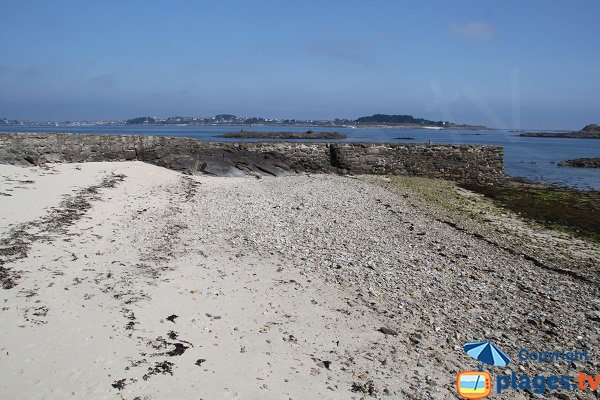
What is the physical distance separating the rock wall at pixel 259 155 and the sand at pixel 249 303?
549cm

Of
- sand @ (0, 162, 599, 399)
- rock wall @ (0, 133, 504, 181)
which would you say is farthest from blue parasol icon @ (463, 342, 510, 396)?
rock wall @ (0, 133, 504, 181)

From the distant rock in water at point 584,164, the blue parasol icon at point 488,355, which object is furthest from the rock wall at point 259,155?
the blue parasol icon at point 488,355

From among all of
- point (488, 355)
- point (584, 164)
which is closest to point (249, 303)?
point (488, 355)

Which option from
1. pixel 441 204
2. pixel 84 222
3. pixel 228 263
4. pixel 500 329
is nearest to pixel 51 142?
pixel 84 222

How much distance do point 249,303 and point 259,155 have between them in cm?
1336

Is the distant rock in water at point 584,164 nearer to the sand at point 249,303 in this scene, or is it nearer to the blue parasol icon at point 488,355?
the sand at point 249,303

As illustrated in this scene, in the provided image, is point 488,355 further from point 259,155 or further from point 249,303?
point 259,155

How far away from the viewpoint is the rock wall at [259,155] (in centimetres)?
1417

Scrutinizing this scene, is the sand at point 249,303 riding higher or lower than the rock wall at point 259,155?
lower

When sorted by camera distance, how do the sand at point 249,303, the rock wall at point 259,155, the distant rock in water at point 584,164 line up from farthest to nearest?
the distant rock in water at point 584,164
the rock wall at point 259,155
the sand at point 249,303

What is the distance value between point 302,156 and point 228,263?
12.7 metres

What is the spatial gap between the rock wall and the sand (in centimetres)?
549

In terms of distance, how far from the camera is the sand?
3.41 metres

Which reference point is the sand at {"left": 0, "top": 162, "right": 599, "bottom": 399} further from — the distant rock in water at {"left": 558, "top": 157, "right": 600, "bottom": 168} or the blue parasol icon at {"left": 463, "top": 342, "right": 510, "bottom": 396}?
the distant rock in water at {"left": 558, "top": 157, "right": 600, "bottom": 168}
